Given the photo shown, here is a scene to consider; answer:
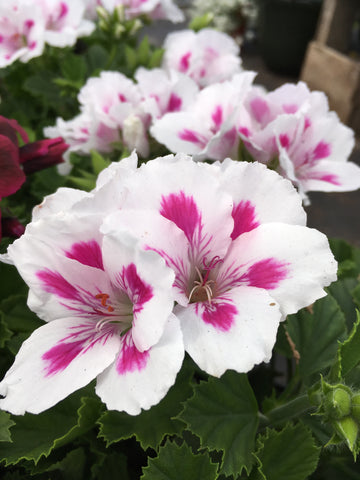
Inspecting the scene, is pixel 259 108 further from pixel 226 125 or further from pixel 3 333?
pixel 3 333

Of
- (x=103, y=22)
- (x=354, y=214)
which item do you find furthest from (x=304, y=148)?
(x=354, y=214)

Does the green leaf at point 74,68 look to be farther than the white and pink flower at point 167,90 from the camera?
Yes

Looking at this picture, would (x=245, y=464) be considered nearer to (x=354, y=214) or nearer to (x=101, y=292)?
(x=101, y=292)

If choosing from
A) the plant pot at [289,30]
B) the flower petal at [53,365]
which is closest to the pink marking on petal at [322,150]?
the flower petal at [53,365]

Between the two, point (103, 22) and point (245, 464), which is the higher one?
point (103, 22)

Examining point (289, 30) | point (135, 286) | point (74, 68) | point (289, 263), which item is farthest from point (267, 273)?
point (289, 30)

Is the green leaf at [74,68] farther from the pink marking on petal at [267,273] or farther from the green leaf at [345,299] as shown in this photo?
the pink marking on petal at [267,273]
